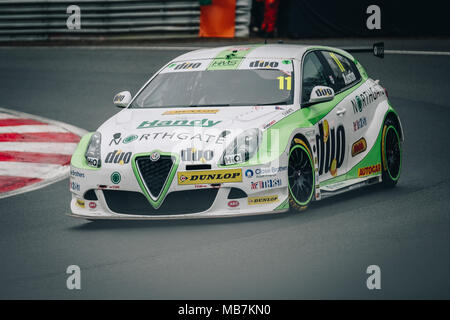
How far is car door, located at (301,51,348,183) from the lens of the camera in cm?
909

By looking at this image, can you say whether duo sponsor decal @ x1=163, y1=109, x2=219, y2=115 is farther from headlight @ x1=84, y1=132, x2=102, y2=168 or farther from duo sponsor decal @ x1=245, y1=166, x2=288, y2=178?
duo sponsor decal @ x1=245, y1=166, x2=288, y2=178

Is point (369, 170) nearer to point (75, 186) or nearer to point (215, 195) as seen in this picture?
point (215, 195)

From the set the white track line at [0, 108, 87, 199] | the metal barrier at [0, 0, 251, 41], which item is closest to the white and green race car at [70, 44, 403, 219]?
the white track line at [0, 108, 87, 199]

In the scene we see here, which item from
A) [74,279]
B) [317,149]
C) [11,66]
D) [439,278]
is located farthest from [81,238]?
[11,66]

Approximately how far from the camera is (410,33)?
2245cm

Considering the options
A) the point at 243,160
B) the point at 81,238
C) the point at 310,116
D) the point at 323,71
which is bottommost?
the point at 81,238

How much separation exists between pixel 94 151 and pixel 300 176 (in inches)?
70.9

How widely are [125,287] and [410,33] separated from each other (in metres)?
17.1

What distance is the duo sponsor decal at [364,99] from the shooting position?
32.6 feet

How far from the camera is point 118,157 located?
27.4 feet

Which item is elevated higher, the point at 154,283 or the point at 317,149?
the point at 317,149

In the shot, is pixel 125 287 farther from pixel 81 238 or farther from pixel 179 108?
pixel 179 108

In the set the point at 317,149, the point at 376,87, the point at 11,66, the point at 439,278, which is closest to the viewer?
the point at 439,278

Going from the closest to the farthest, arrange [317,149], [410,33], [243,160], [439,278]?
[439,278], [243,160], [317,149], [410,33]
